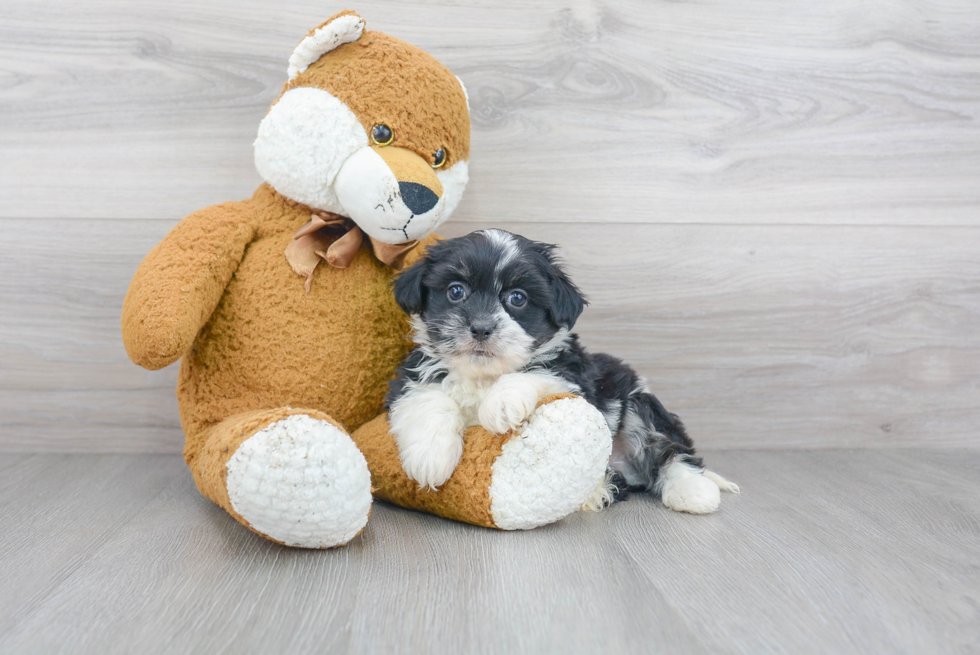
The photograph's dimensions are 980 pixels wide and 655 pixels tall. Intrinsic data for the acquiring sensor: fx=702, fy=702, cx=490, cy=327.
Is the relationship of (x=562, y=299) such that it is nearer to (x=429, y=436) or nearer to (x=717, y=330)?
(x=429, y=436)

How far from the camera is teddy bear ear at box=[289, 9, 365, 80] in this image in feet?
4.33

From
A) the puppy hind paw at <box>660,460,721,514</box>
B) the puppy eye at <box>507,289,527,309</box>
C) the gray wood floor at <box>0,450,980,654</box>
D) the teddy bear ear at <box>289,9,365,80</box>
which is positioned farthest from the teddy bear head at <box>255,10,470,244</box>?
the puppy hind paw at <box>660,460,721,514</box>

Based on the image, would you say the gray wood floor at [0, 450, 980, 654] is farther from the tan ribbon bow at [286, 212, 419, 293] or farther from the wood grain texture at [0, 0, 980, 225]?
the wood grain texture at [0, 0, 980, 225]

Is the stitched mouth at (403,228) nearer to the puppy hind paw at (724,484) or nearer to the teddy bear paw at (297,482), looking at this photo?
the teddy bear paw at (297,482)

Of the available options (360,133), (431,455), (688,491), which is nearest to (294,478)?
(431,455)

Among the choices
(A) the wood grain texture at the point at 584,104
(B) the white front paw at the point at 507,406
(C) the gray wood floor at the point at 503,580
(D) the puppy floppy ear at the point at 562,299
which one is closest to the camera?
(C) the gray wood floor at the point at 503,580

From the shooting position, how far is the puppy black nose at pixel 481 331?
3.99 feet

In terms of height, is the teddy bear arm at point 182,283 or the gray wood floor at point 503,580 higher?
the teddy bear arm at point 182,283

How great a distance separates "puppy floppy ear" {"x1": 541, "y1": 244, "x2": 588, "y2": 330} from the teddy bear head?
27 cm

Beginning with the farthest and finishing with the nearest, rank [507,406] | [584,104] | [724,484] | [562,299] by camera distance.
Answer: [584,104]
[724,484]
[562,299]
[507,406]

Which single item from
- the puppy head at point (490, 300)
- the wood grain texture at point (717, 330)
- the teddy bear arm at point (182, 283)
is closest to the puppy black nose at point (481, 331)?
the puppy head at point (490, 300)

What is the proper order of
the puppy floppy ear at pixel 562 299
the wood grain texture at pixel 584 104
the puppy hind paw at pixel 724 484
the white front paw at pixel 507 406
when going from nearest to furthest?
the white front paw at pixel 507 406
the puppy floppy ear at pixel 562 299
the puppy hind paw at pixel 724 484
the wood grain texture at pixel 584 104

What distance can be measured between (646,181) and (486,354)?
876 millimetres

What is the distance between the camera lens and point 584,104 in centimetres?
185
